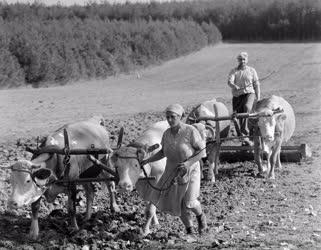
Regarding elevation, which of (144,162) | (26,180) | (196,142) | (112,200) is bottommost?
(112,200)

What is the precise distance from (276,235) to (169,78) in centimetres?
2868

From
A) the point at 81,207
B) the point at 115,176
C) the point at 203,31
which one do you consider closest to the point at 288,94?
the point at 81,207

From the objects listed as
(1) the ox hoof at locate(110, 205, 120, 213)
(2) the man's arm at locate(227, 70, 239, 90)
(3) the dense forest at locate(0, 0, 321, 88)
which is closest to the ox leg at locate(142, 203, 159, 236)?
(1) the ox hoof at locate(110, 205, 120, 213)

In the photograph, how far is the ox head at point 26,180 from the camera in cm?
920

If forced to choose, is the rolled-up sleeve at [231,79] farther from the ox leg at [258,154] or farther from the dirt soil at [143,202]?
the dirt soil at [143,202]

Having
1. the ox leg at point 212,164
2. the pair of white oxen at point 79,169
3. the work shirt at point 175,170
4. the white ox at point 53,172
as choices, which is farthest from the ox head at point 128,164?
the ox leg at point 212,164

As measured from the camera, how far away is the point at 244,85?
15.2 metres

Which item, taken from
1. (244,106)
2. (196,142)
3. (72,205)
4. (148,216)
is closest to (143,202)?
(148,216)

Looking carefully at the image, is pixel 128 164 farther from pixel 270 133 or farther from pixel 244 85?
pixel 244 85

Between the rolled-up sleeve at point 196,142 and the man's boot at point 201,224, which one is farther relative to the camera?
the man's boot at point 201,224

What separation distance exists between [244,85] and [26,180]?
7.20 meters

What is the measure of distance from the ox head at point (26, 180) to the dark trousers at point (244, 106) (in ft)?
21.9

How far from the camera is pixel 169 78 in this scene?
37906 millimetres

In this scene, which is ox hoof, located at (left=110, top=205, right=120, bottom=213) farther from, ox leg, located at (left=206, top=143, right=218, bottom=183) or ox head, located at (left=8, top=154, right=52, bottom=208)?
ox leg, located at (left=206, top=143, right=218, bottom=183)
